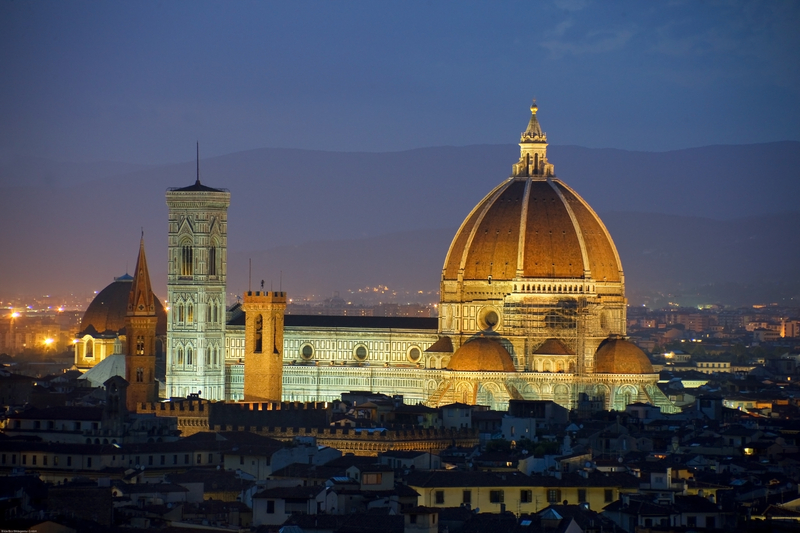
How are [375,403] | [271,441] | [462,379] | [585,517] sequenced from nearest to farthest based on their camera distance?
[585,517] < [271,441] < [375,403] < [462,379]

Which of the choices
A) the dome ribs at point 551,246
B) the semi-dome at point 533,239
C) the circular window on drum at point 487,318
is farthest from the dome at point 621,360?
the circular window on drum at point 487,318

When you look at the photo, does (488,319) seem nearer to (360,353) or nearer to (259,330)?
(360,353)

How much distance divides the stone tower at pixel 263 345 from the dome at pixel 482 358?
9.74 m

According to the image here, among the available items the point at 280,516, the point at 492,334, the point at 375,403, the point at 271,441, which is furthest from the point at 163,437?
the point at 492,334

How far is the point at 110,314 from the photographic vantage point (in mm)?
179250

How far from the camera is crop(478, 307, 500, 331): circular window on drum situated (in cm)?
14962

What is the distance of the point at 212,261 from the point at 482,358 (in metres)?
18.1

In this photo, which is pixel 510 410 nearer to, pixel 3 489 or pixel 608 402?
pixel 608 402

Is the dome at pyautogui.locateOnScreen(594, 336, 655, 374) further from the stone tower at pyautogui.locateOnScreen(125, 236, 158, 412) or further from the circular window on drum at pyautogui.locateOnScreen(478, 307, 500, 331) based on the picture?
the stone tower at pyautogui.locateOnScreen(125, 236, 158, 412)

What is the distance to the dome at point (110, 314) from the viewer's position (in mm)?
178375

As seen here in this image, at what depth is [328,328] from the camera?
154 metres

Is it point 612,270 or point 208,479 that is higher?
point 612,270

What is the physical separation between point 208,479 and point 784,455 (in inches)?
1101

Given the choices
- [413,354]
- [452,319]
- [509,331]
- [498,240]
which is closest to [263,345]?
[413,354]
